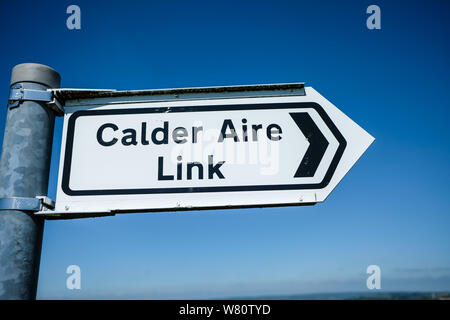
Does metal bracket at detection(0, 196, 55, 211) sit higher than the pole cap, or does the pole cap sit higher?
the pole cap

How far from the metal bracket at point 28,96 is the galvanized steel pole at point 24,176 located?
19 mm

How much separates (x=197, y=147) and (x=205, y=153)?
56 millimetres

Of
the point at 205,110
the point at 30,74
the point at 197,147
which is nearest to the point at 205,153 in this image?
the point at 197,147

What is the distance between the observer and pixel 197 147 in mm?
1716

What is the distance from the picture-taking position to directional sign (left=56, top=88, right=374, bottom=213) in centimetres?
164

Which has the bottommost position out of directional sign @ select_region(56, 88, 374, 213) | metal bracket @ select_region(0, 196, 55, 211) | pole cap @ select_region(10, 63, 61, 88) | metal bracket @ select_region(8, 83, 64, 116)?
metal bracket @ select_region(0, 196, 55, 211)

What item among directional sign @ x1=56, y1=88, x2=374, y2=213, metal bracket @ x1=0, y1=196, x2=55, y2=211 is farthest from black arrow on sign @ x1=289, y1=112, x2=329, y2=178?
metal bracket @ x1=0, y1=196, x2=55, y2=211

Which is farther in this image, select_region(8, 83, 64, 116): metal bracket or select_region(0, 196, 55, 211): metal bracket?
select_region(8, 83, 64, 116): metal bracket

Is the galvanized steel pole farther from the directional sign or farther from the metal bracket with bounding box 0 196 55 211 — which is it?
the directional sign
